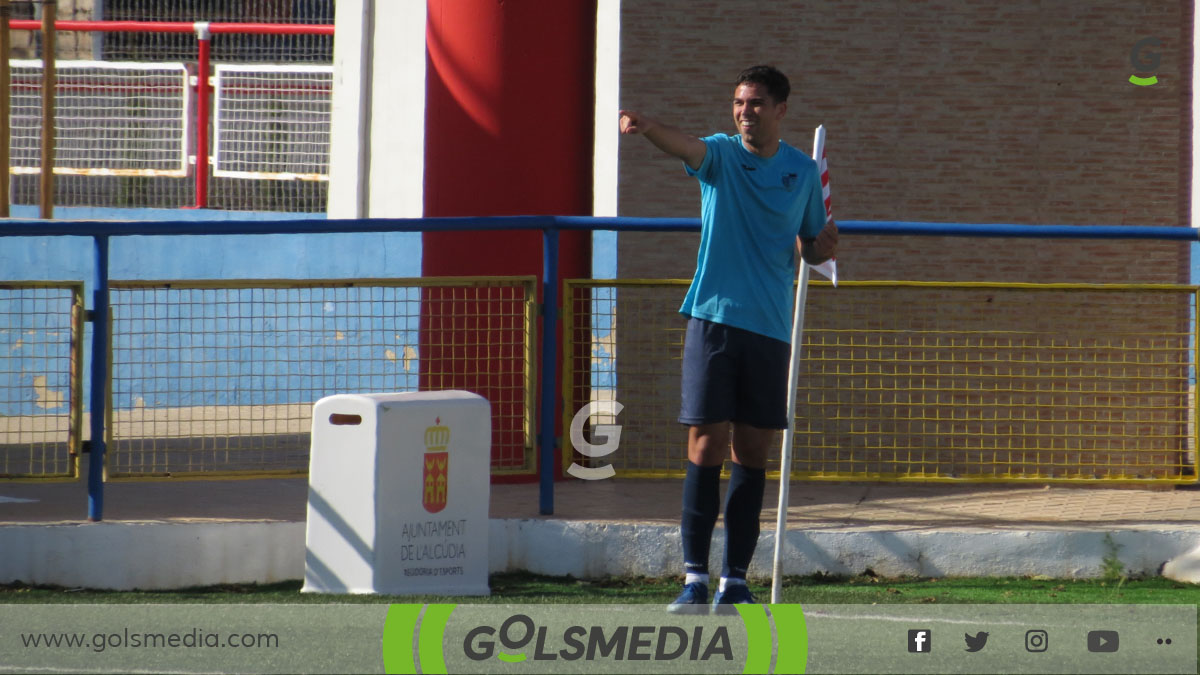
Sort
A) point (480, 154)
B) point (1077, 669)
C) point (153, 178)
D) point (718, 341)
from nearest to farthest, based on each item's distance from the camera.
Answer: point (1077, 669) → point (718, 341) → point (480, 154) → point (153, 178)

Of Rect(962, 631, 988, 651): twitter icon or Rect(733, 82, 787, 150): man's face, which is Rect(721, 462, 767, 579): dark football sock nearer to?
Rect(962, 631, 988, 651): twitter icon

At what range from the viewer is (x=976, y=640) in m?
4.88

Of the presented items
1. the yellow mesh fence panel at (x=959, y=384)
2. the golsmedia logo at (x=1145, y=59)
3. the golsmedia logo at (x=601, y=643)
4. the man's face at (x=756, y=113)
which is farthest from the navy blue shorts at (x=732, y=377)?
the golsmedia logo at (x=1145, y=59)

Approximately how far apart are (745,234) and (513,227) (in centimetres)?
164

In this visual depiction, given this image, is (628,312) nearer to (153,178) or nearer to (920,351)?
(920,351)

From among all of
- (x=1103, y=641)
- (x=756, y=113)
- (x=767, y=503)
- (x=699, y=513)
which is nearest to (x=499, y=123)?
(x=767, y=503)

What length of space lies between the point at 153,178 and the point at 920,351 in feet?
28.3

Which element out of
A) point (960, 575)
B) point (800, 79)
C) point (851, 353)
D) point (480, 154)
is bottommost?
point (960, 575)

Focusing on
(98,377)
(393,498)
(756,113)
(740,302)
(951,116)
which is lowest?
(393,498)

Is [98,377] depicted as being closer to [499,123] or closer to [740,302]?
[499,123]

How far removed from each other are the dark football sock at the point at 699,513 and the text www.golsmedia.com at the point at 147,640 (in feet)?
4.89

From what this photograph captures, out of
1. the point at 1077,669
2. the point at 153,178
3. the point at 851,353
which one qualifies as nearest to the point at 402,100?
the point at 153,178

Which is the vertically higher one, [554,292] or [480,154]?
[480,154]

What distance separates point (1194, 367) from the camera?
7.29 m
